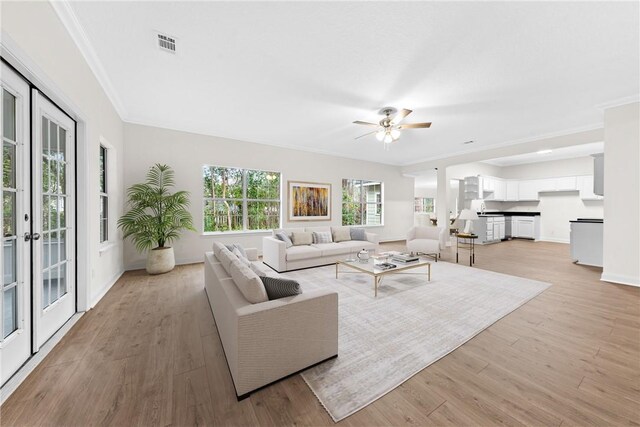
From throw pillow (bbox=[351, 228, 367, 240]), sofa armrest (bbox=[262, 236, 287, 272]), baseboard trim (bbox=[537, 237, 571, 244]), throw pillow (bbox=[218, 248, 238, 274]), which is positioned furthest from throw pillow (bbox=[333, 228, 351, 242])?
baseboard trim (bbox=[537, 237, 571, 244])

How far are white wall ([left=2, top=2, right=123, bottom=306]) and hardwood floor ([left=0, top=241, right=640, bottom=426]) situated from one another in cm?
92

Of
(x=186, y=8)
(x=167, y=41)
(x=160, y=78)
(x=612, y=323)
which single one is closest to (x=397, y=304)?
(x=612, y=323)

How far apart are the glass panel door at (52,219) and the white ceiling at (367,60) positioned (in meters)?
0.93

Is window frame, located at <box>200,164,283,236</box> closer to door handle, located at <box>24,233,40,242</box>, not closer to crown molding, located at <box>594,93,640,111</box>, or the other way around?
door handle, located at <box>24,233,40,242</box>

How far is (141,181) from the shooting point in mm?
4453

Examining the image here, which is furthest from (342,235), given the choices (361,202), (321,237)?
(361,202)

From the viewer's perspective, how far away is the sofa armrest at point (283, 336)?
1456 mm

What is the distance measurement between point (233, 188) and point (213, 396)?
15.3 ft

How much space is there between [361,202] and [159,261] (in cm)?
563

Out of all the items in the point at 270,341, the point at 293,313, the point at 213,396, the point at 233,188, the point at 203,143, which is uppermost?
the point at 203,143

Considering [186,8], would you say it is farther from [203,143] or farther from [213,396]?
[203,143]

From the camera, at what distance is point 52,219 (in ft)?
7.22

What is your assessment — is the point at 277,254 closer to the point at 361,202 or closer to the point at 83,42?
the point at 83,42

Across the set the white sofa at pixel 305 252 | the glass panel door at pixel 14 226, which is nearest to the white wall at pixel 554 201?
the white sofa at pixel 305 252
